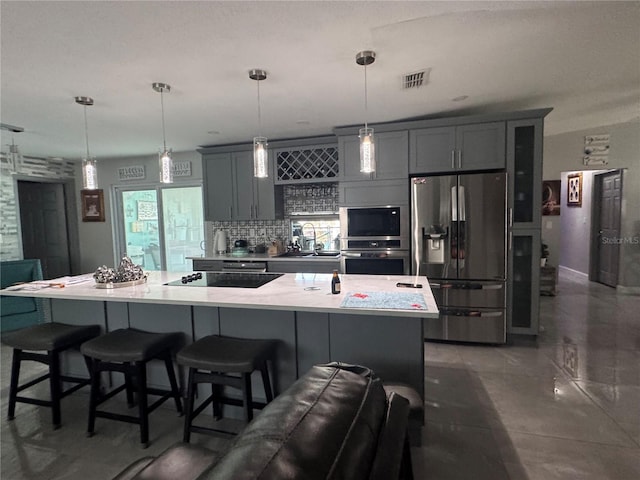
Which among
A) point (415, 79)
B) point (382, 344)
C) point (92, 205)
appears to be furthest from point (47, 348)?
point (92, 205)

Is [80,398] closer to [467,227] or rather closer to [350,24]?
[350,24]

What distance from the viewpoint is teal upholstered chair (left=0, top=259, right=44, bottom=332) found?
3834 mm

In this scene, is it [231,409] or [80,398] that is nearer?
[231,409]

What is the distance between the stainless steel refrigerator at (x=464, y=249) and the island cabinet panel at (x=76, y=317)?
9.57ft

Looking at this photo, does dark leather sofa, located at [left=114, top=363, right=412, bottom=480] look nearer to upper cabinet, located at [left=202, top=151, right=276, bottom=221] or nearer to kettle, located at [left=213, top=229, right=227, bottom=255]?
upper cabinet, located at [left=202, top=151, right=276, bottom=221]

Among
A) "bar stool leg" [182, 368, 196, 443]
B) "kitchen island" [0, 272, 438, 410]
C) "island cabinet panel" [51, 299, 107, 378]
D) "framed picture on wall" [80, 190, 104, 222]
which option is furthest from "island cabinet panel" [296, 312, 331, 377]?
Answer: "framed picture on wall" [80, 190, 104, 222]

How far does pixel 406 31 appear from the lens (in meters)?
1.93

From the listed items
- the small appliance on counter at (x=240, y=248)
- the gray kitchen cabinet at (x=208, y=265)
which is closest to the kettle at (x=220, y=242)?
the small appliance on counter at (x=240, y=248)

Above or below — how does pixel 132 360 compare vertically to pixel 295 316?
below

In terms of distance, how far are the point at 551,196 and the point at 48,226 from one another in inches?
335

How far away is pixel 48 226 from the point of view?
18.2ft

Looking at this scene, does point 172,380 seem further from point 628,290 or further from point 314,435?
point 628,290

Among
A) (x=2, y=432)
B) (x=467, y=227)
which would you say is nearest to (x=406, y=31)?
(x=467, y=227)

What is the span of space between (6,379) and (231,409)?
2.22 m
